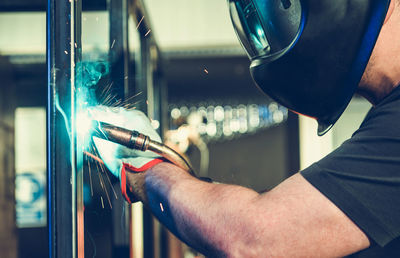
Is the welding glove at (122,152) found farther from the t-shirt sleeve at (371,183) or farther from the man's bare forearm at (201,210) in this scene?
the t-shirt sleeve at (371,183)

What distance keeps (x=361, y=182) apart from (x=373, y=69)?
25cm

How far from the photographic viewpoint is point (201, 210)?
0.78 meters

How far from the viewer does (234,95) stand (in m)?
6.18

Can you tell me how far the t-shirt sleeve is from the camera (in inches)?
28.0

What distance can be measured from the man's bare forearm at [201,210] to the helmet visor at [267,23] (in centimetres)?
31

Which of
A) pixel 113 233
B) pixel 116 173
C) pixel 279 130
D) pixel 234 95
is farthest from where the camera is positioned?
pixel 279 130

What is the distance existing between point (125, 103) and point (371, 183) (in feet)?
2.85

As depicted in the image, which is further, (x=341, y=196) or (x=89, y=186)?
(x=89, y=186)

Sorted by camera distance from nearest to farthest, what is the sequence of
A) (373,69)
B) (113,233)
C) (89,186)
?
(373,69) < (89,186) < (113,233)

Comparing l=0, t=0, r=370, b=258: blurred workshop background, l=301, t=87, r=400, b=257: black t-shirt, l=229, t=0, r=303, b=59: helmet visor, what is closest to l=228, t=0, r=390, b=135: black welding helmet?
l=229, t=0, r=303, b=59: helmet visor

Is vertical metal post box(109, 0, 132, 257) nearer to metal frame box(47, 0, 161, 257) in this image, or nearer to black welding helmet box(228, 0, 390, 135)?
black welding helmet box(228, 0, 390, 135)

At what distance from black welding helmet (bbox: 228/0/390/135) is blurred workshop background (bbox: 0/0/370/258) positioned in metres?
0.38

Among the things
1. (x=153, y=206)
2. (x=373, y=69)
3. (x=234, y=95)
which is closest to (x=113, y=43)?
(x=153, y=206)

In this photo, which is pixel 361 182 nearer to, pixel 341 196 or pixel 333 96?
pixel 341 196
